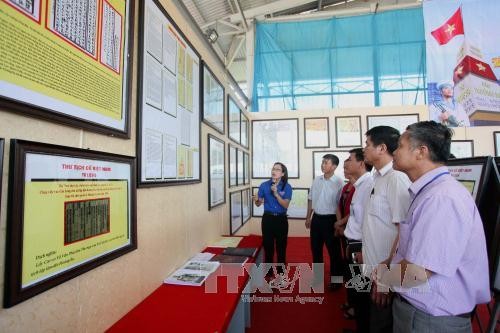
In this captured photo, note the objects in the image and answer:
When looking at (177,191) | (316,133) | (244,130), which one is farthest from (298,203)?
(177,191)

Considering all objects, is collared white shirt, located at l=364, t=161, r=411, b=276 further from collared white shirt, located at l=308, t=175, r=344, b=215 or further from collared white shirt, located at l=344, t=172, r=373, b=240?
collared white shirt, located at l=308, t=175, r=344, b=215

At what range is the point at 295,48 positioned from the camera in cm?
473

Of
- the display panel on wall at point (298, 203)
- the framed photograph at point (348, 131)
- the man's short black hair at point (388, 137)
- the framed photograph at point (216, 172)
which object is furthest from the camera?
the display panel on wall at point (298, 203)

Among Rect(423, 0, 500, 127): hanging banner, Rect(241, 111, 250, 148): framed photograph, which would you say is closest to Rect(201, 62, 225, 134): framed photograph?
Rect(241, 111, 250, 148): framed photograph

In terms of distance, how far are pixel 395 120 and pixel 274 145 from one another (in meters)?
1.96

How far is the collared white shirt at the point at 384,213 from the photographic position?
4.79 ft

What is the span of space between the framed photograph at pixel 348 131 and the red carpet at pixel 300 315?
2.37m

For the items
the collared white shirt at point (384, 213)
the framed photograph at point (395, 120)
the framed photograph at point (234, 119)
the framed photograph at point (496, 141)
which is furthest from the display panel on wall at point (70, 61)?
the framed photograph at point (496, 141)

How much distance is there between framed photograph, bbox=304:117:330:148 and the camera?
14.7ft

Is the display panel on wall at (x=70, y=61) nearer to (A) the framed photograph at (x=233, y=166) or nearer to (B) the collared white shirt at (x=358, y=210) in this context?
(B) the collared white shirt at (x=358, y=210)

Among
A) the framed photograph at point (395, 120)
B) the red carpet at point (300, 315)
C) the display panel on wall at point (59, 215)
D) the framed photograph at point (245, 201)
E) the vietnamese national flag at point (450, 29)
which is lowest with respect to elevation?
the red carpet at point (300, 315)

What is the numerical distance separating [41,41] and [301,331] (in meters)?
2.24

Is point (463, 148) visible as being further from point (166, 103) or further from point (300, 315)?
point (166, 103)

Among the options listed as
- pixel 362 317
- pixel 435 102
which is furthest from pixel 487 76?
pixel 362 317
